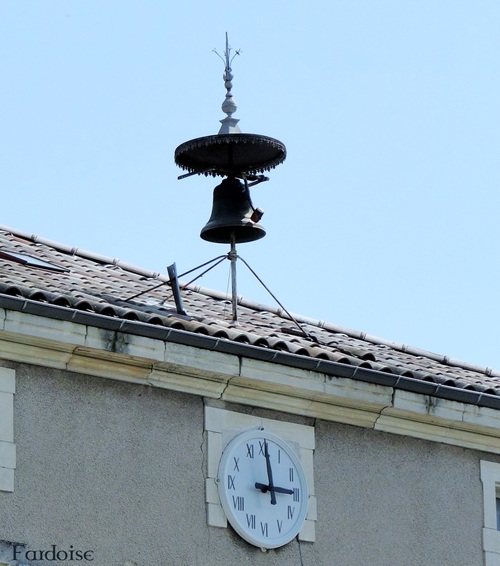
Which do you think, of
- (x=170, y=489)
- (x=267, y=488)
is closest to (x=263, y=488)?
(x=267, y=488)

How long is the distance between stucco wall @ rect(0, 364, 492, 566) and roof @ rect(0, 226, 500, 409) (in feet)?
1.46

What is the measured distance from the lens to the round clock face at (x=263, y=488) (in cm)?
1168

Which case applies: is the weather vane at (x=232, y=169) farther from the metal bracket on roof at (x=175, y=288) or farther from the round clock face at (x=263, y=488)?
the round clock face at (x=263, y=488)

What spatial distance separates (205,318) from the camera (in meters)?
12.7

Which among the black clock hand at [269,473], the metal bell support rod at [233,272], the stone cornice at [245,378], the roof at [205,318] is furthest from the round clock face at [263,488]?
the metal bell support rod at [233,272]

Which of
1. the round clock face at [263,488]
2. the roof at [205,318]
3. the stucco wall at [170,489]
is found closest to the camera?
the stucco wall at [170,489]

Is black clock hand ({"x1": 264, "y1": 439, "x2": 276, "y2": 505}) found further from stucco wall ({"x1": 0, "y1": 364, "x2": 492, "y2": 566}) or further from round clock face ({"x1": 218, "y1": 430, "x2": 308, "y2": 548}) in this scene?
stucco wall ({"x1": 0, "y1": 364, "x2": 492, "y2": 566})

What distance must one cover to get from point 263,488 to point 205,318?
146 centimetres

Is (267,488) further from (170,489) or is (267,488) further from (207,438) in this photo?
(170,489)

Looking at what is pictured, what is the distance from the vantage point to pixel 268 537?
38.5ft


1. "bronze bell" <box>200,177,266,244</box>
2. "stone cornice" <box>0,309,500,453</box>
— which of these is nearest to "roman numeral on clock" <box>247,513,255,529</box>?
"stone cornice" <box>0,309,500,453</box>

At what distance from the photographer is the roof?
11297 millimetres

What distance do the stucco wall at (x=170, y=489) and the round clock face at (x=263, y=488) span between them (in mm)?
122

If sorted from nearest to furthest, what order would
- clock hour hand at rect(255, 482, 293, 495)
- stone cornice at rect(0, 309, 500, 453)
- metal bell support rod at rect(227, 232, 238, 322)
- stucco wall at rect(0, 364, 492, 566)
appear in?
stucco wall at rect(0, 364, 492, 566), stone cornice at rect(0, 309, 500, 453), clock hour hand at rect(255, 482, 293, 495), metal bell support rod at rect(227, 232, 238, 322)
